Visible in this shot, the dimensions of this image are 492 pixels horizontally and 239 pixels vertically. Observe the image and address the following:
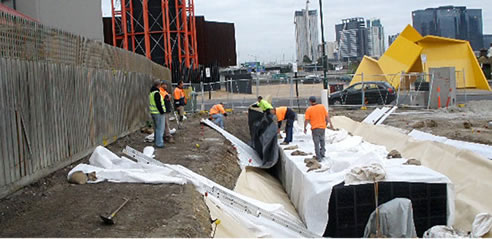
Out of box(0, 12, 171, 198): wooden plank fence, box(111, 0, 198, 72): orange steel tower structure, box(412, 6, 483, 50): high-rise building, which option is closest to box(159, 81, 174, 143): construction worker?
box(0, 12, 171, 198): wooden plank fence

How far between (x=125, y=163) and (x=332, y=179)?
12.1 feet

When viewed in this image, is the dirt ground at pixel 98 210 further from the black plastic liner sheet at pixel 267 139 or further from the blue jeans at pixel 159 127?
the black plastic liner sheet at pixel 267 139

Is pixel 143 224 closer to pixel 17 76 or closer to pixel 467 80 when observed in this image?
pixel 17 76

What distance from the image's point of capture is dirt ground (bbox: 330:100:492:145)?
49.4ft

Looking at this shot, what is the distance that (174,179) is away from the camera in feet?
27.3

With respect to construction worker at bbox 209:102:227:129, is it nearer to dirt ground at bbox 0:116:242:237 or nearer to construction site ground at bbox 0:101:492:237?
construction site ground at bbox 0:101:492:237

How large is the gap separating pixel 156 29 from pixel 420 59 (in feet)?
65.7

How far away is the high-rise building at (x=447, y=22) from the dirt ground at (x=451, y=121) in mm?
70581

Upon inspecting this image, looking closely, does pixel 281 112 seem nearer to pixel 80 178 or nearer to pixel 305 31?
pixel 80 178

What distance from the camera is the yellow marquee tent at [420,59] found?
33750mm

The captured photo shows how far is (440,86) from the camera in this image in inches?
1016

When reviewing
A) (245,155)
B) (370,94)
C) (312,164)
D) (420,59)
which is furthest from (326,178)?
(420,59)

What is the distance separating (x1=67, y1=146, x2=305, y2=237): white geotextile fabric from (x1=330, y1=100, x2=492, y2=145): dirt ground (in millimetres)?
7412

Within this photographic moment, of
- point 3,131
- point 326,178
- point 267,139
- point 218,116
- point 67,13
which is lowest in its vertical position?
point 326,178
